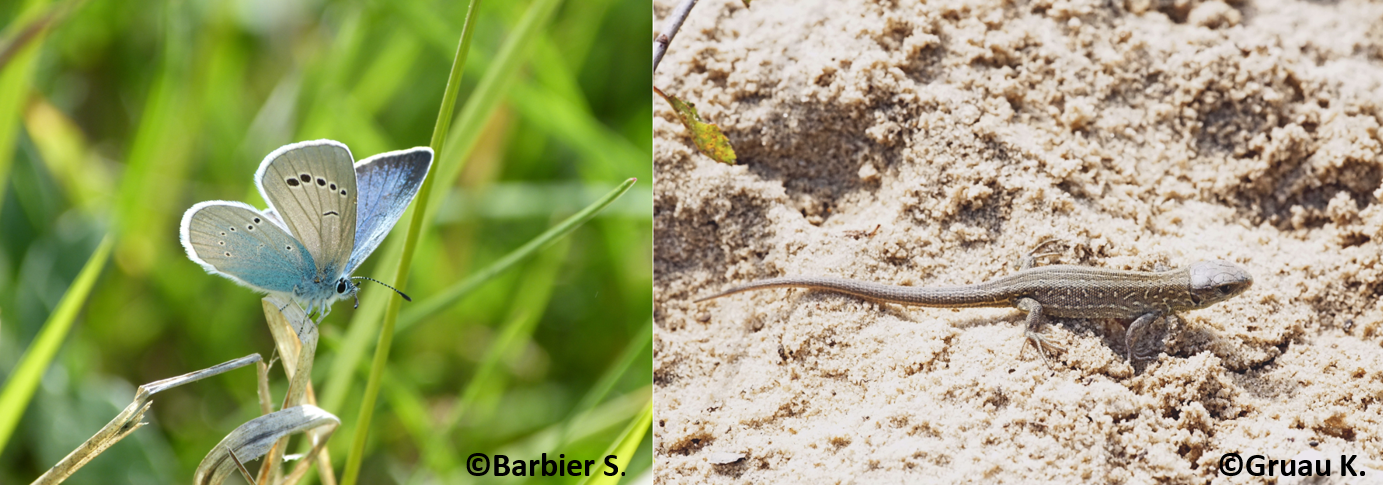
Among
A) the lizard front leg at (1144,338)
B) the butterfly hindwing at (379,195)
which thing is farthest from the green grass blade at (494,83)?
the lizard front leg at (1144,338)

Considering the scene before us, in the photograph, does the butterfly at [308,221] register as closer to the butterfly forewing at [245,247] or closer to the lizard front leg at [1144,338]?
the butterfly forewing at [245,247]

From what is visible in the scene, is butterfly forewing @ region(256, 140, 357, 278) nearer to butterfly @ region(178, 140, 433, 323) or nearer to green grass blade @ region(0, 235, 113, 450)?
butterfly @ region(178, 140, 433, 323)

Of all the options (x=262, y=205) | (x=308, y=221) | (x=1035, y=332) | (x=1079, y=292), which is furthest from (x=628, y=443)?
(x=262, y=205)

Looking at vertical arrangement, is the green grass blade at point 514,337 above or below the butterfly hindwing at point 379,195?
below

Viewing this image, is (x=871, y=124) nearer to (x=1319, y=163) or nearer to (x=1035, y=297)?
(x=1035, y=297)

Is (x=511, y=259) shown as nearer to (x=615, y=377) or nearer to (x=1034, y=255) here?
(x=615, y=377)

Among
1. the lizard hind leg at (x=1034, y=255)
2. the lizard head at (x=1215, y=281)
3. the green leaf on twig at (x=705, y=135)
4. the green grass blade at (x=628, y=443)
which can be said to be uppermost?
the green leaf on twig at (x=705, y=135)
